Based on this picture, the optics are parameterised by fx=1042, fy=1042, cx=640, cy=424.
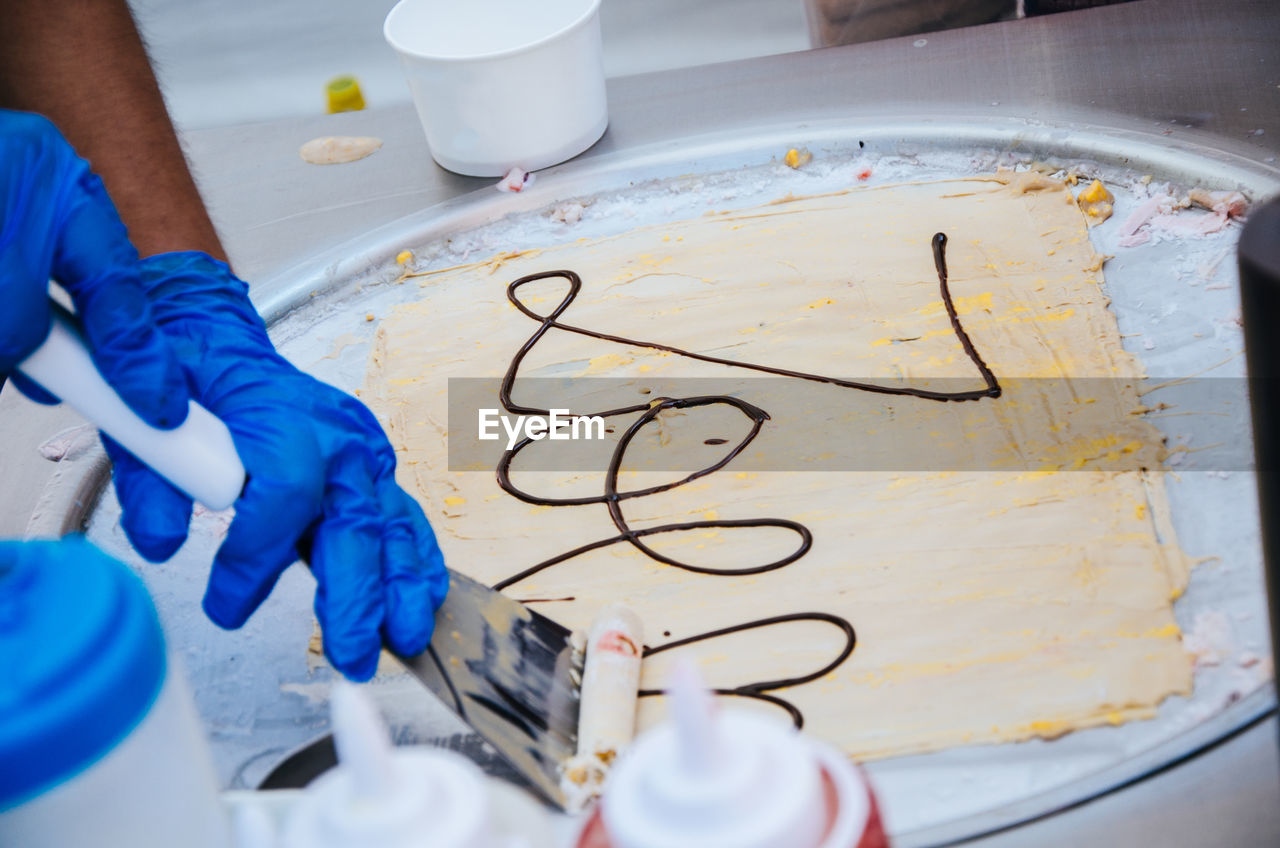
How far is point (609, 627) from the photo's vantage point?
3.50ft

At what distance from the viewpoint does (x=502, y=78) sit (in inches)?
67.1

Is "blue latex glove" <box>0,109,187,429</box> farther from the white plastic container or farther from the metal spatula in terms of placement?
the white plastic container

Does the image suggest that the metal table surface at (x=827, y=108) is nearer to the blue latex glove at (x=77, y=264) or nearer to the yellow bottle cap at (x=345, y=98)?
the yellow bottle cap at (x=345, y=98)

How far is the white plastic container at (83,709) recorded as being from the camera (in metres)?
0.48

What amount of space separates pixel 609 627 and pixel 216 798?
1.69 feet

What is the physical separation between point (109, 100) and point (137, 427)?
38.4 inches

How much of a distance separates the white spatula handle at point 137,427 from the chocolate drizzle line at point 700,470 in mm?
423

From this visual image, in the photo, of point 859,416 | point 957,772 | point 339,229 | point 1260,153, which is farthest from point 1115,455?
point 339,229

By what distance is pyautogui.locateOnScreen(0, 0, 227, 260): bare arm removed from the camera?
148 centimetres

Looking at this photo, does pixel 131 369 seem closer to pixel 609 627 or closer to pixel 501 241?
pixel 609 627
